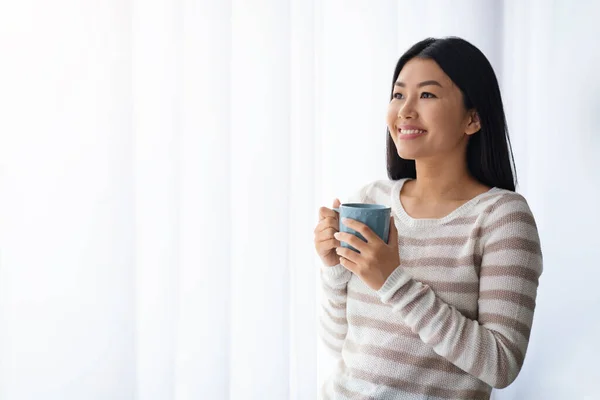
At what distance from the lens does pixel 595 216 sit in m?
1.21

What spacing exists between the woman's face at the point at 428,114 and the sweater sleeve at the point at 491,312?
17 cm

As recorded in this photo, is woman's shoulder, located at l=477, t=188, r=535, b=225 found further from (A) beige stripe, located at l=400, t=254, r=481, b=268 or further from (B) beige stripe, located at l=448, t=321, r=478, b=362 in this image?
(B) beige stripe, located at l=448, t=321, r=478, b=362

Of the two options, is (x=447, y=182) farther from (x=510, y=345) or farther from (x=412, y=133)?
(x=510, y=345)

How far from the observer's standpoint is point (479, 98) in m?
0.92

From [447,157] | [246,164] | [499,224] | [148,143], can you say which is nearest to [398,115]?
[447,157]

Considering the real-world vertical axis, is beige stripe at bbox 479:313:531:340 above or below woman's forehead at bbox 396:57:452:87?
below

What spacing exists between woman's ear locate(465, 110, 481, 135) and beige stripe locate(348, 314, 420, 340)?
0.33 meters

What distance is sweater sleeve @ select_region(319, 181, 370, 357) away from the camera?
0.98 metres

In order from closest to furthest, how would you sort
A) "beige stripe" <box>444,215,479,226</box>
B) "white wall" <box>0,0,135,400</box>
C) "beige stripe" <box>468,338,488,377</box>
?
"beige stripe" <box>468,338,488,377</box> → "beige stripe" <box>444,215,479,226</box> → "white wall" <box>0,0,135,400</box>

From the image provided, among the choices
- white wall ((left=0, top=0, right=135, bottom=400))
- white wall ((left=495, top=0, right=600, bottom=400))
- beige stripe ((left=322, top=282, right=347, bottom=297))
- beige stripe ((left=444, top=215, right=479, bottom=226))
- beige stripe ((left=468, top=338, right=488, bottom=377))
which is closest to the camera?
beige stripe ((left=468, top=338, right=488, bottom=377))

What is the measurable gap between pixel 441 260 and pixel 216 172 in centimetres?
54

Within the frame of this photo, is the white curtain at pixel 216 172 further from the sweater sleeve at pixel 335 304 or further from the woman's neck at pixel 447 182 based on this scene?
the woman's neck at pixel 447 182

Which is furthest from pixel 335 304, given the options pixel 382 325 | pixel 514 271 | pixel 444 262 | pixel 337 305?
pixel 514 271

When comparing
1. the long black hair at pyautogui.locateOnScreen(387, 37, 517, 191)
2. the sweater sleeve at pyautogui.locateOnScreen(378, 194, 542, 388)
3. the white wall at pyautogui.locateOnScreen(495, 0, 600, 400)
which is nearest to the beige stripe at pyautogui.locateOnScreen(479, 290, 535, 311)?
the sweater sleeve at pyautogui.locateOnScreen(378, 194, 542, 388)
